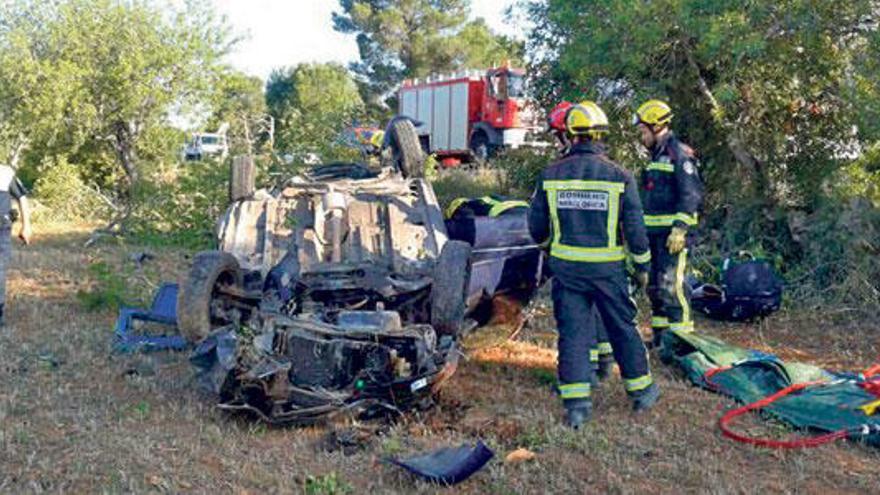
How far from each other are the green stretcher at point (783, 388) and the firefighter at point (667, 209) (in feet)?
0.79

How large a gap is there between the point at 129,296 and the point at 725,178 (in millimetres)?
5876

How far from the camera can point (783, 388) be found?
210 inches

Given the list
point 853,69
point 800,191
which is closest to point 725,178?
point 800,191

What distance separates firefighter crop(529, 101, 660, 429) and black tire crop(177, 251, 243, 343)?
194 cm

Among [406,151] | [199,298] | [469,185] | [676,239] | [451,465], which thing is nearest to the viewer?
[451,465]

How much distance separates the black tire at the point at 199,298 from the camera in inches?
213

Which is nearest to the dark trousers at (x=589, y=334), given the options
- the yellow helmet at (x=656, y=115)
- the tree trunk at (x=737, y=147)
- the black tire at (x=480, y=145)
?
the yellow helmet at (x=656, y=115)

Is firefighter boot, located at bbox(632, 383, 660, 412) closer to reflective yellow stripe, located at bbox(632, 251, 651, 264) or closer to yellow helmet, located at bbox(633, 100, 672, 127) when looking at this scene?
reflective yellow stripe, located at bbox(632, 251, 651, 264)

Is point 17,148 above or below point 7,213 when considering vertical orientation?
above

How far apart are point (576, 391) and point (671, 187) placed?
6.53ft

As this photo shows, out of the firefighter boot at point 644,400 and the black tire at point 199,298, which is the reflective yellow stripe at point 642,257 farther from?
the black tire at point 199,298

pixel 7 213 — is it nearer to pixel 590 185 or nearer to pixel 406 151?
pixel 406 151

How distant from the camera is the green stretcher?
4668 millimetres

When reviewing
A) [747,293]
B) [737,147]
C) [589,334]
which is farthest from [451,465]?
[737,147]
